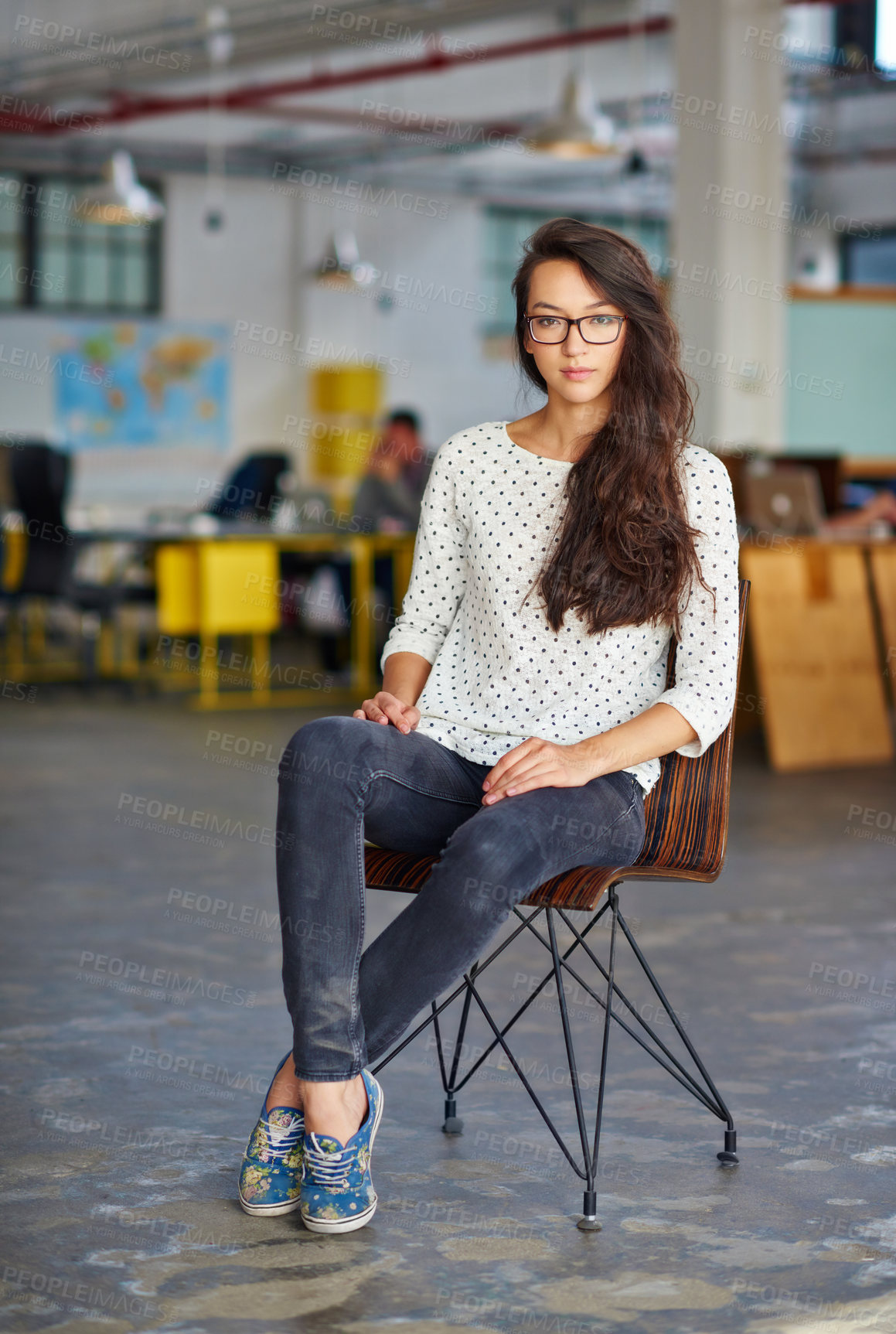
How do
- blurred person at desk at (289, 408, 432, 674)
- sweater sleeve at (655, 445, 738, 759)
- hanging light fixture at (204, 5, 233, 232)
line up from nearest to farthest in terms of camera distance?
sweater sleeve at (655, 445, 738, 759) < blurred person at desk at (289, 408, 432, 674) < hanging light fixture at (204, 5, 233, 232)

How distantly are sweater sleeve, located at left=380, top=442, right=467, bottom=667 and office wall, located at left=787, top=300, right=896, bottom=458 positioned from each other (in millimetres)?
5621

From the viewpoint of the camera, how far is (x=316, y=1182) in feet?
5.98

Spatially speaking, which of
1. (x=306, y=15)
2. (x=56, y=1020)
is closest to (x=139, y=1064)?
(x=56, y=1020)

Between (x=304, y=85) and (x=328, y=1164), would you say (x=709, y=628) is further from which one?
(x=304, y=85)

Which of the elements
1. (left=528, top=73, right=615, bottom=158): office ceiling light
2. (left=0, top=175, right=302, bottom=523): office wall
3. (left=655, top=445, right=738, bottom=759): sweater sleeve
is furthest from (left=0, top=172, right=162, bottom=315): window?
(left=655, top=445, right=738, bottom=759): sweater sleeve

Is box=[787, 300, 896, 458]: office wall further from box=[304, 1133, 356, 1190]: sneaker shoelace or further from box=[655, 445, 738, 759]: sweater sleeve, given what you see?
box=[304, 1133, 356, 1190]: sneaker shoelace

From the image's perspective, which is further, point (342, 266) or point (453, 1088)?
point (342, 266)

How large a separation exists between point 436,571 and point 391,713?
243mm

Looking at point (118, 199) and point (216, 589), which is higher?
point (118, 199)

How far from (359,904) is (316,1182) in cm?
32

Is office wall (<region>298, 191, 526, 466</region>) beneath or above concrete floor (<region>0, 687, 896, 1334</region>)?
above

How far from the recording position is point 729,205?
6.88 metres

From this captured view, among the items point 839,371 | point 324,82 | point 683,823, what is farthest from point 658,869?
point 324,82

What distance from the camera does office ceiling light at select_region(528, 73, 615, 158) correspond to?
6973 mm
